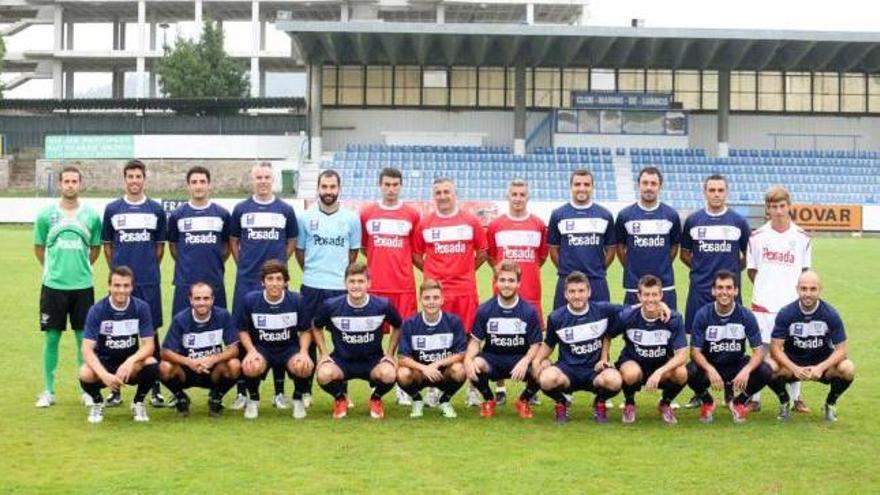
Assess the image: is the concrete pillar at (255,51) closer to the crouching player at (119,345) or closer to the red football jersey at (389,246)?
the red football jersey at (389,246)

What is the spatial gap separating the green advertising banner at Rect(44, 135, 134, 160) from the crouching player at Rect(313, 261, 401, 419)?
35338 millimetres

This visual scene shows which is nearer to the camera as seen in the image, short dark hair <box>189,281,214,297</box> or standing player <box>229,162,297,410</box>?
short dark hair <box>189,281,214,297</box>

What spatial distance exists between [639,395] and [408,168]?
96.7ft

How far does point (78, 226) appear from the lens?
7.60m

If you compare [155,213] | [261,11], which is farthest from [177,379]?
[261,11]

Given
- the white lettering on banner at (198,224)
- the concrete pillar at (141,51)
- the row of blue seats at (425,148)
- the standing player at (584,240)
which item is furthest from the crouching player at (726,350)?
the concrete pillar at (141,51)

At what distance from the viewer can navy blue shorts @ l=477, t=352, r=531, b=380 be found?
727cm

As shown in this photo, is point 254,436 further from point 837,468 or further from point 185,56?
point 185,56

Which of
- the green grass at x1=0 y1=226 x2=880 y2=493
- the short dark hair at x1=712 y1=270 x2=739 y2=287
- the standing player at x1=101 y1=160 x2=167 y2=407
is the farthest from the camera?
the standing player at x1=101 y1=160 x2=167 y2=407

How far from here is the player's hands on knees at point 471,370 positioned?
708 cm

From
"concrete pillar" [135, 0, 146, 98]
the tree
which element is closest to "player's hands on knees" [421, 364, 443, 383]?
the tree

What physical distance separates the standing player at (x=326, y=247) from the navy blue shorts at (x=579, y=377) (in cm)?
178

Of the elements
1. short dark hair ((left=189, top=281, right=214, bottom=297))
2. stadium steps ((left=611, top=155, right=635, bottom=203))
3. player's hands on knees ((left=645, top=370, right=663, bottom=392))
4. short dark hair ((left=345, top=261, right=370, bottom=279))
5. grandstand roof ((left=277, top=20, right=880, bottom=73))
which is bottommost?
player's hands on knees ((left=645, top=370, right=663, bottom=392))

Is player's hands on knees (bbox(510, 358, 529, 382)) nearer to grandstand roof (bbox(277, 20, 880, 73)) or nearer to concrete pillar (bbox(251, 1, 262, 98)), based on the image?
grandstand roof (bbox(277, 20, 880, 73))
